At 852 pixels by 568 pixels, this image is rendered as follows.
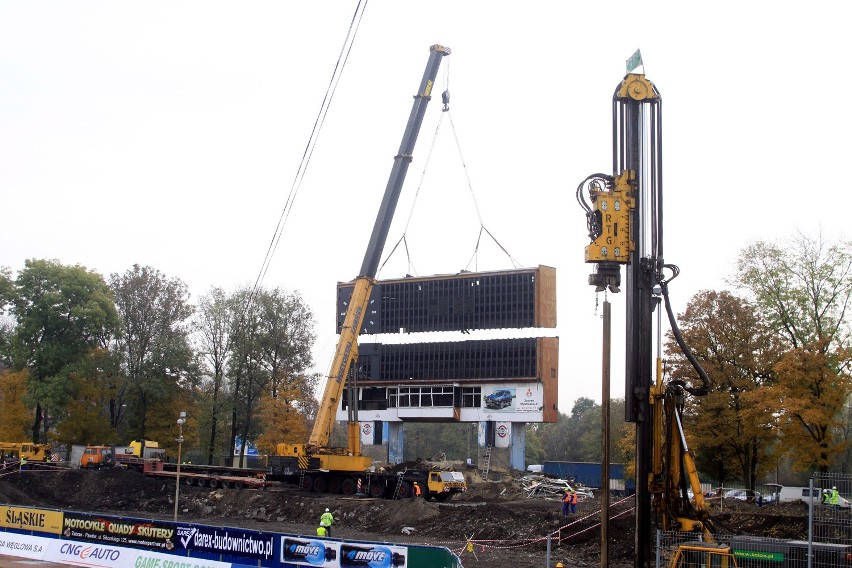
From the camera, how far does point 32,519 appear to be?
30.2m

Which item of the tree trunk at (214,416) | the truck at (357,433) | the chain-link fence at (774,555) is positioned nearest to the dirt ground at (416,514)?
the truck at (357,433)

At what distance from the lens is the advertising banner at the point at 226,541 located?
23.7 m

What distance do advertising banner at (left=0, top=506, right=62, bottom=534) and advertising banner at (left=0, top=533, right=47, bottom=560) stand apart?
0.56 metres

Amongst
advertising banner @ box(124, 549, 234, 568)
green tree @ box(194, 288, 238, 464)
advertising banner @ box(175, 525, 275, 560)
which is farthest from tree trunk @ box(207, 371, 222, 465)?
advertising banner @ box(175, 525, 275, 560)

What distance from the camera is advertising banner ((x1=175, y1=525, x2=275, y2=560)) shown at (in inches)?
931

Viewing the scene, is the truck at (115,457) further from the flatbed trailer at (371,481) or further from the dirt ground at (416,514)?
the flatbed trailer at (371,481)

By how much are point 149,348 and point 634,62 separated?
6103 cm

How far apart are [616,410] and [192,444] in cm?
5234

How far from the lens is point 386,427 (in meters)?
77.4

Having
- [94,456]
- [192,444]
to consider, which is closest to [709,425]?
[94,456]

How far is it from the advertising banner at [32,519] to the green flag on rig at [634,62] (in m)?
22.3

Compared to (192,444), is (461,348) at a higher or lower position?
higher

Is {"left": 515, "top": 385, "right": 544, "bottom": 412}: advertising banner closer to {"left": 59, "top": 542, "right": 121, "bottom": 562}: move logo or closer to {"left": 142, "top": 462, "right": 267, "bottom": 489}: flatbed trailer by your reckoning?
{"left": 142, "top": 462, "right": 267, "bottom": 489}: flatbed trailer

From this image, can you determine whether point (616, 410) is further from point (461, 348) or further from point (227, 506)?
point (227, 506)
